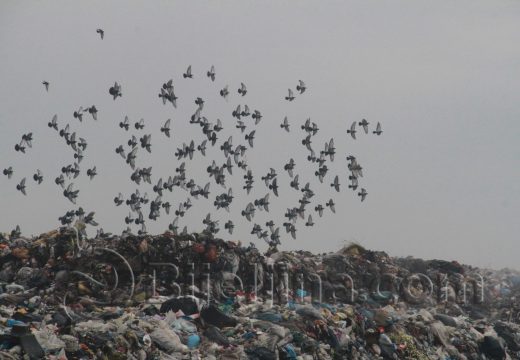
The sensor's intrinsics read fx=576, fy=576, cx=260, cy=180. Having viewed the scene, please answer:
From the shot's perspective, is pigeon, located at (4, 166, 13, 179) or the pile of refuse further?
pigeon, located at (4, 166, 13, 179)

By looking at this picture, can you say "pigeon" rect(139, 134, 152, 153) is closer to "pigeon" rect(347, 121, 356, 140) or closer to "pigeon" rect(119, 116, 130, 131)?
"pigeon" rect(119, 116, 130, 131)

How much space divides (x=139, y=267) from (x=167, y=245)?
0.79 metres

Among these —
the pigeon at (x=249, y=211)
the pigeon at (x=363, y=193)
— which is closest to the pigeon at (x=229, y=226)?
the pigeon at (x=249, y=211)

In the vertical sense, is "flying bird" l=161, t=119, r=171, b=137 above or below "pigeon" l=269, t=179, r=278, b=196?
above

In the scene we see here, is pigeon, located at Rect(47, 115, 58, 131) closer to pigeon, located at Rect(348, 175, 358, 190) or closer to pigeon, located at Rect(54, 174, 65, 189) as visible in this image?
pigeon, located at Rect(54, 174, 65, 189)

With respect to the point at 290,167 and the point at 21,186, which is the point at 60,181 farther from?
the point at 290,167

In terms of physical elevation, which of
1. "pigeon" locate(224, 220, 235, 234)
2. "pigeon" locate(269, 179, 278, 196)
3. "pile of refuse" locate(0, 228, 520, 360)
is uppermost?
"pigeon" locate(269, 179, 278, 196)

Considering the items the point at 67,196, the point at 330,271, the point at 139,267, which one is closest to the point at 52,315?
the point at 139,267

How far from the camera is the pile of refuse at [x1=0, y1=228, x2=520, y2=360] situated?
23.6ft

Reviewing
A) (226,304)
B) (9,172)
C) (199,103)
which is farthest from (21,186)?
(226,304)

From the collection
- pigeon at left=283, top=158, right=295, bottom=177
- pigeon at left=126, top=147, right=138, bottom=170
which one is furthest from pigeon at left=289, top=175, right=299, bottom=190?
pigeon at left=126, top=147, right=138, bottom=170

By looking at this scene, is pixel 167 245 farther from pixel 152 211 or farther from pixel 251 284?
pixel 152 211

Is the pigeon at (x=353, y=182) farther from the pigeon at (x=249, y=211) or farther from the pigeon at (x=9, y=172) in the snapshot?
the pigeon at (x=9, y=172)

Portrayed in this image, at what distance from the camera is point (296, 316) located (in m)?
8.79
